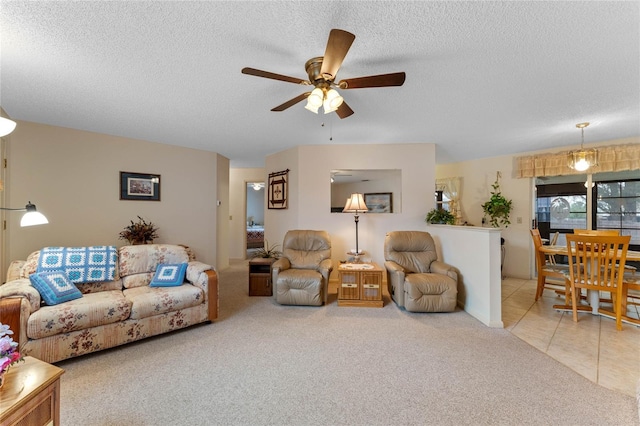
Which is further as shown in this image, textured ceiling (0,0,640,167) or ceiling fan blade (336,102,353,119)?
ceiling fan blade (336,102,353,119)

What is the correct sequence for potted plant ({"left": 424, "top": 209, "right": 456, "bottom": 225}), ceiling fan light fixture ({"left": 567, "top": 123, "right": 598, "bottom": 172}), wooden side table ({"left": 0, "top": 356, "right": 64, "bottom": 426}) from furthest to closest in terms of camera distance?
potted plant ({"left": 424, "top": 209, "right": 456, "bottom": 225})
ceiling fan light fixture ({"left": 567, "top": 123, "right": 598, "bottom": 172})
wooden side table ({"left": 0, "top": 356, "right": 64, "bottom": 426})

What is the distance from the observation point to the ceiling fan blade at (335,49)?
1396 mm

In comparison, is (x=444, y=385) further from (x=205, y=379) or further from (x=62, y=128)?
(x=62, y=128)

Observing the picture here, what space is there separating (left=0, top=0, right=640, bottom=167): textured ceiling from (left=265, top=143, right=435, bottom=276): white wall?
2.78 ft

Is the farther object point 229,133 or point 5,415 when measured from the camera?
point 229,133

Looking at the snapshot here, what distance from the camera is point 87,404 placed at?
167 centimetres

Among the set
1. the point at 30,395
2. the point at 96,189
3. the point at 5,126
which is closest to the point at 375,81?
the point at 5,126

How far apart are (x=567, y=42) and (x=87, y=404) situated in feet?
13.2

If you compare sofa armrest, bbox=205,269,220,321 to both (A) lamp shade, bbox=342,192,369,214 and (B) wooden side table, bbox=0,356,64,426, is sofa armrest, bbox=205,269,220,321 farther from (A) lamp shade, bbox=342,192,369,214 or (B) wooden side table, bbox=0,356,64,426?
(A) lamp shade, bbox=342,192,369,214

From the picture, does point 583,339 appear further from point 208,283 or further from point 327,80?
point 208,283

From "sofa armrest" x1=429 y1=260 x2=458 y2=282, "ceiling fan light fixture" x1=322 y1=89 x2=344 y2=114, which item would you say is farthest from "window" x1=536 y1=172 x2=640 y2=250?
"ceiling fan light fixture" x1=322 y1=89 x2=344 y2=114

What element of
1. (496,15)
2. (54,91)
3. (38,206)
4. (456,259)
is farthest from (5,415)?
(456,259)

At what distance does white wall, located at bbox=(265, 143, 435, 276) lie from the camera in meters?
4.39

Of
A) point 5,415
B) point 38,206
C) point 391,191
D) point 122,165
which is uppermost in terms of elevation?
point 122,165
